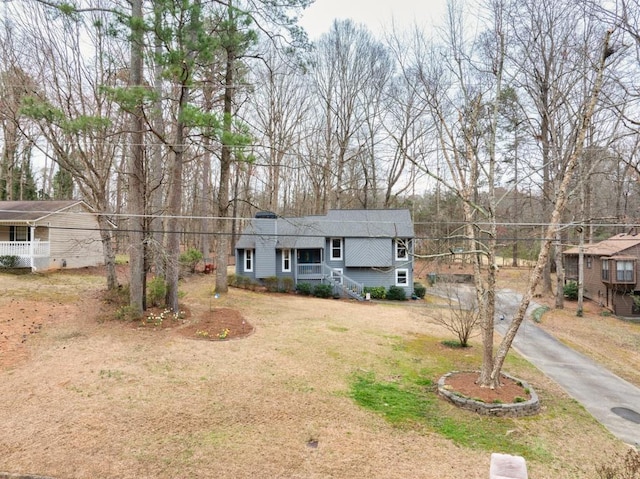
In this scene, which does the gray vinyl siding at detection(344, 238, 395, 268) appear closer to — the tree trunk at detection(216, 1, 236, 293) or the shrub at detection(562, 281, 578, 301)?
the tree trunk at detection(216, 1, 236, 293)

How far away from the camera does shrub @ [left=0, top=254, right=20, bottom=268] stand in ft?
54.7

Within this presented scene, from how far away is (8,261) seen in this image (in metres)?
16.7

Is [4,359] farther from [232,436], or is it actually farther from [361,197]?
[361,197]

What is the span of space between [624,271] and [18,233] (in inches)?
1291

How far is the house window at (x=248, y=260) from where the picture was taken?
22.2 metres

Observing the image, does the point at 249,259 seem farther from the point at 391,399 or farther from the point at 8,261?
the point at 391,399

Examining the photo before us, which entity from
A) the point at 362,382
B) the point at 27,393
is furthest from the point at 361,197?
the point at 27,393

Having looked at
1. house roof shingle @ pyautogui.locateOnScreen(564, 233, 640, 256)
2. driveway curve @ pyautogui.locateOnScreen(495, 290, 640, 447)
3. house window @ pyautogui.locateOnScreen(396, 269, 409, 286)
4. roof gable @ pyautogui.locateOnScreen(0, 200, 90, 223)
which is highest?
roof gable @ pyautogui.locateOnScreen(0, 200, 90, 223)

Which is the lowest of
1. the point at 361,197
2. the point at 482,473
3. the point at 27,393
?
the point at 482,473

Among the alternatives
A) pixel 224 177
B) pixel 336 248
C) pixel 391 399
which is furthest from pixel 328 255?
pixel 391 399

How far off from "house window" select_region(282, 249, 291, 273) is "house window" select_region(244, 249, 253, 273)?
6.60 ft

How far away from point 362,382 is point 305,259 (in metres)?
15.2

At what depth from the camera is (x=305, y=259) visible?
75.2ft

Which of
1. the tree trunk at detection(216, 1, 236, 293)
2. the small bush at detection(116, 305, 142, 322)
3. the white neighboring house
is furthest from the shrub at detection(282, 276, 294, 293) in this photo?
the small bush at detection(116, 305, 142, 322)
